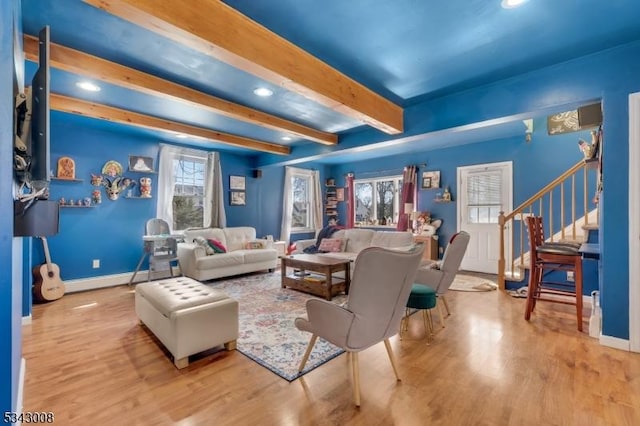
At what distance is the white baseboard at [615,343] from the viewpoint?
247cm

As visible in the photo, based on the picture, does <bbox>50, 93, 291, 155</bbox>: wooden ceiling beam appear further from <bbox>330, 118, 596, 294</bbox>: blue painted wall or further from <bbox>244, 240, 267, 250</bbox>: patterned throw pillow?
<bbox>330, 118, 596, 294</bbox>: blue painted wall

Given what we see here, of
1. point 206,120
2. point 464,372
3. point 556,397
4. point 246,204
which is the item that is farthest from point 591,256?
point 246,204

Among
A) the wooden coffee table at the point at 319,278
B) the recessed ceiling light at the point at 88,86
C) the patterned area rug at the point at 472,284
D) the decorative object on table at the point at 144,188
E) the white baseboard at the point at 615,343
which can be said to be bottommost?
the patterned area rug at the point at 472,284

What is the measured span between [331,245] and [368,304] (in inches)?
142

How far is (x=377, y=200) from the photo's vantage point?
7.37 m

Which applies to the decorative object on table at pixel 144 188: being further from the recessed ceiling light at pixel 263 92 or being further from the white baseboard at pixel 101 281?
the recessed ceiling light at pixel 263 92

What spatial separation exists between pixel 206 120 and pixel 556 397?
15.0 feet

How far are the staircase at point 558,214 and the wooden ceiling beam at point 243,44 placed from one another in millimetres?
3045

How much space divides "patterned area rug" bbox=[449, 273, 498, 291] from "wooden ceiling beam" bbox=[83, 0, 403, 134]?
3.11 meters

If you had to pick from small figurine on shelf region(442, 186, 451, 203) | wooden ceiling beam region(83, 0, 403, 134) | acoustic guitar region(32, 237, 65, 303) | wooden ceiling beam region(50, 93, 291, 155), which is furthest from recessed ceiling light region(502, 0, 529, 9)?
acoustic guitar region(32, 237, 65, 303)

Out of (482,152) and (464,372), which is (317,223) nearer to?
(482,152)

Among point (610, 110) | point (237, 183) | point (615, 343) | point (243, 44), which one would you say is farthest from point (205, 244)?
point (610, 110)

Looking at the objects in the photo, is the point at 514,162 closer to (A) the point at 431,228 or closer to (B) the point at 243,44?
(A) the point at 431,228

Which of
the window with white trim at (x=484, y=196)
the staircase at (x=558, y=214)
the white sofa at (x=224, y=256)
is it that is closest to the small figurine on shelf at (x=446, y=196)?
the window with white trim at (x=484, y=196)
